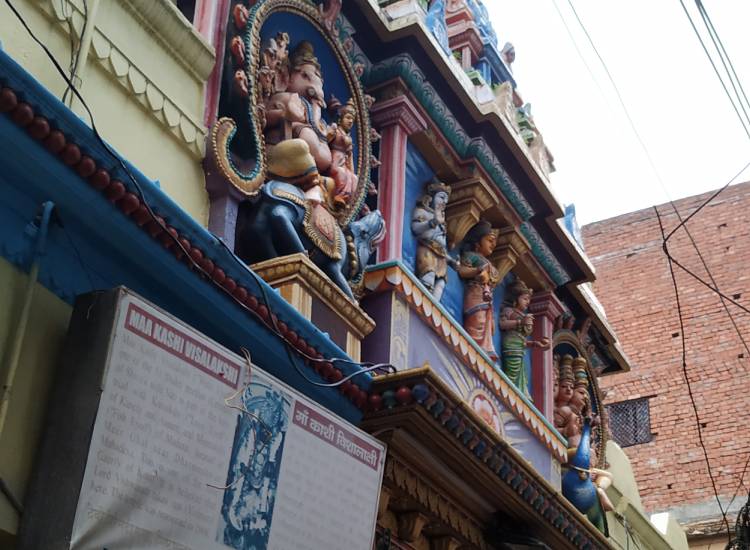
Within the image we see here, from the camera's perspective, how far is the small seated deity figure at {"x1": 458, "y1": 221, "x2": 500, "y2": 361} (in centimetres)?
1095

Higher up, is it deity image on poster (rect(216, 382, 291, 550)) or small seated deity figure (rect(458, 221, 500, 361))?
small seated deity figure (rect(458, 221, 500, 361))

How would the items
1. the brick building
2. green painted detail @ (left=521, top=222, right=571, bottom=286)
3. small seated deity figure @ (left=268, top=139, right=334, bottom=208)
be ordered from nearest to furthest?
small seated deity figure @ (left=268, top=139, right=334, bottom=208)
green painted detail @ (left=521, top=222, right=571, bottom=286)
the brick building

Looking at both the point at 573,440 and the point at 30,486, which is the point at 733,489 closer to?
the point at 573,440

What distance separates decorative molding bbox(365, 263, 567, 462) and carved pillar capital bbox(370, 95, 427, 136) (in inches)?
60.4

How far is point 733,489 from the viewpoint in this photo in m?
18.5

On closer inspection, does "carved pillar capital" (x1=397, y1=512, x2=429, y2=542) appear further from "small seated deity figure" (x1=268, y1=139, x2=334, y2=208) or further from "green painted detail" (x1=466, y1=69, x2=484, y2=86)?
"green painted detail" (x1=466, y1=69, x2=484, y2=86)

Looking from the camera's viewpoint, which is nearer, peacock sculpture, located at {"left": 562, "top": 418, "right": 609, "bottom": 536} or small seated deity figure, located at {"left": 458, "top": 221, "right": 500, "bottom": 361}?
small seated deity figure, located at {"left": 458, "top": 221, "right": 500, "bottom": 361}

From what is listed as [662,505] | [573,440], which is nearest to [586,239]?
[662,505]

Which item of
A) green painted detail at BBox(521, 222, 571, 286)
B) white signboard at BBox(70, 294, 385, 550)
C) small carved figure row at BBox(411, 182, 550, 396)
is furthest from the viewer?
green painted detail at BBox(521, 222, 571, 286)

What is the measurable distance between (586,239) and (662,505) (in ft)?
18.9

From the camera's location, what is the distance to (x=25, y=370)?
5844 mm

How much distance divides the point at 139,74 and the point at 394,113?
3.09 metres

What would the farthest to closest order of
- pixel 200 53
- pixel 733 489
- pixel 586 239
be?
1. pixel 586 239
2. pixel 733 489
3. pixel 200 53

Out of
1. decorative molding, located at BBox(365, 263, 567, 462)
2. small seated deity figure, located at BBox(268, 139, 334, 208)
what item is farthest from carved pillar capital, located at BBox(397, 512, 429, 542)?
small seated deity figure, located at BBox(268, 139, 334, 208)
